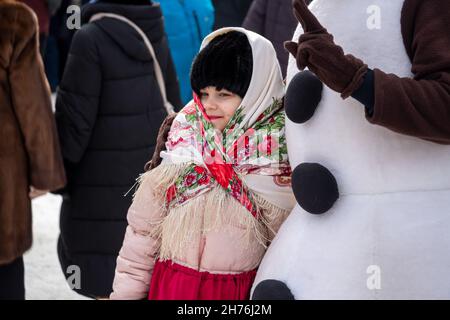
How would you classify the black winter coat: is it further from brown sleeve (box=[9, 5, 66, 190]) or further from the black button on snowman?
the black button on snowman

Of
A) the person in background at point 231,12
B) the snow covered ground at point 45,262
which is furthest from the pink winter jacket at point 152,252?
the person in background at point 231,12

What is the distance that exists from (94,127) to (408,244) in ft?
6.70

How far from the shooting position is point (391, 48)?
2.01 meters

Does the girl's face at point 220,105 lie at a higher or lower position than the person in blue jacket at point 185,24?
higher

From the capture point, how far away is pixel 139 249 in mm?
2471

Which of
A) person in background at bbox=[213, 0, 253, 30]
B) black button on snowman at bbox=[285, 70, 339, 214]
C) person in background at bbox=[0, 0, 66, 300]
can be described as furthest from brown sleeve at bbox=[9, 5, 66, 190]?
person in background at bbox=[213, 0, 253, 30]

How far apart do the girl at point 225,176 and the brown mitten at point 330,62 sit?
0.45 metres

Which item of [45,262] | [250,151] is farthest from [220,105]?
[45,262]

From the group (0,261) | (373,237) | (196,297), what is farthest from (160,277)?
(0,261)

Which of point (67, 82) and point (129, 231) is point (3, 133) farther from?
point (129, 231)

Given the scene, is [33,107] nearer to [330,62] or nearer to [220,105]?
[220,105]

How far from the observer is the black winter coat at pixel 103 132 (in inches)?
143

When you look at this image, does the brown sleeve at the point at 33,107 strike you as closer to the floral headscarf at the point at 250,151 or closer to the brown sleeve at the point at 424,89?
the floral headscarf at the point at 250,151

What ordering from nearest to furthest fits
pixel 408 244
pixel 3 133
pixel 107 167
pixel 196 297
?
pixel 408 244 → pixel 196 297 → pixel 3 133 → pixel 107 167
